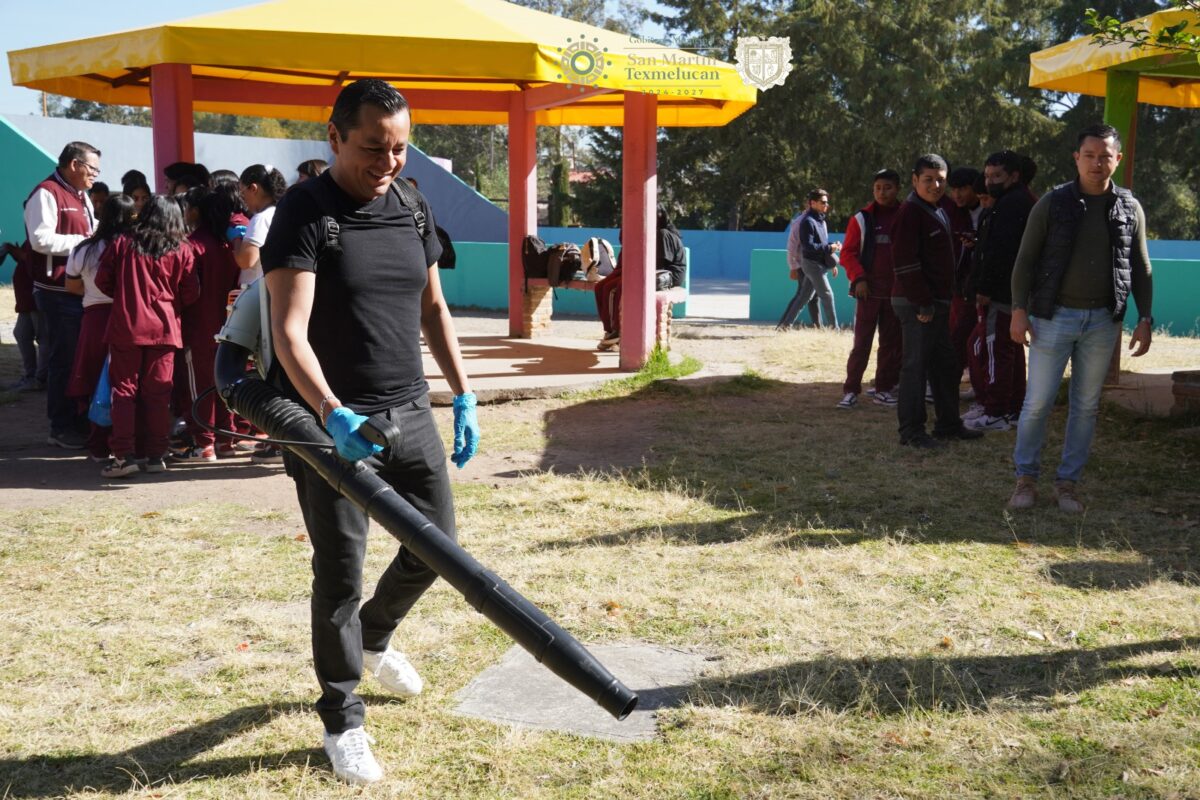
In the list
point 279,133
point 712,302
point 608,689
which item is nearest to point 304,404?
point 608,689

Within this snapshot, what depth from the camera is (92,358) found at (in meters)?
7.29

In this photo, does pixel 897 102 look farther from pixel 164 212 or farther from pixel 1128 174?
pixel 164 212

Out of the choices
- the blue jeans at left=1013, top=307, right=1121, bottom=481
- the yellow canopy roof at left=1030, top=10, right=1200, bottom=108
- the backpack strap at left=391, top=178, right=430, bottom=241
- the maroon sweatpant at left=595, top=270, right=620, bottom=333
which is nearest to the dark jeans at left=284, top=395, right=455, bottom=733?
the backpack strap at left=391, top=178, right=430, bottom=241

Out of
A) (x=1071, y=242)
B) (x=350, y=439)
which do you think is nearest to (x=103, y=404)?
(x=350, y=439)

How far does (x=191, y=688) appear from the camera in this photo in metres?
3.94

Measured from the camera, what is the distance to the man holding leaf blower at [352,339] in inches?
118

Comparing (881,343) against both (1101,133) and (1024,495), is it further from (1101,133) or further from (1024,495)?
(1101,133)

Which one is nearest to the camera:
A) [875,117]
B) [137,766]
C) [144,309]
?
[137,766]

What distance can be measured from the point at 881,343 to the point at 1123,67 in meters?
2.97

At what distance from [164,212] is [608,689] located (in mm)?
5369

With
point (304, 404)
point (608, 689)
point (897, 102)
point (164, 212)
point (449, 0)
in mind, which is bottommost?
point (608, 689)

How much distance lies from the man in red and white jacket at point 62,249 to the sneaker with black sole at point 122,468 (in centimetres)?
100

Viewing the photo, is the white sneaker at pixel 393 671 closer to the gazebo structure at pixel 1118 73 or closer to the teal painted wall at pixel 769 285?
the gazebo structure at pixel 1118 73

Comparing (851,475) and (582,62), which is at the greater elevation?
(582,62)
